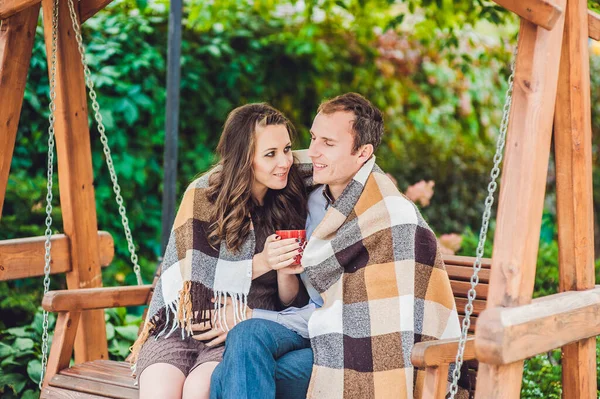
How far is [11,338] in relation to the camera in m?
4.36

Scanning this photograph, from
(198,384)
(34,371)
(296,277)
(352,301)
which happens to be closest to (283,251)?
(296,277)

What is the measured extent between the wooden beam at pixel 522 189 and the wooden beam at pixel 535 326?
2.6 inches

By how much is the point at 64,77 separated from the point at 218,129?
9.03 feet

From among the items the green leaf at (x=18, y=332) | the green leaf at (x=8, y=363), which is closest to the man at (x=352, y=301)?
the green leaf at (x=8, y=363)

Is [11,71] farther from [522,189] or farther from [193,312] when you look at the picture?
[522,189]

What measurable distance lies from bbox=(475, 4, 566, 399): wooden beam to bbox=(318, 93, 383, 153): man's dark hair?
2.74 ft

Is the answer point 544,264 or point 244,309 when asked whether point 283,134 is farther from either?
point 544,264

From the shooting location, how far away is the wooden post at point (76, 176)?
3.82 meters

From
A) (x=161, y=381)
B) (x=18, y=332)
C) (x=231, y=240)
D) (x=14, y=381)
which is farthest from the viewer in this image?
(x=18, y=332)

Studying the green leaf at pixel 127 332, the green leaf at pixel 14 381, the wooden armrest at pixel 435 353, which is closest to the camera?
the wooden armrest at pixel 435 353

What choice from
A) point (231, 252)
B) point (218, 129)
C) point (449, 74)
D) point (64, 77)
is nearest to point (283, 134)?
point (231, 252)

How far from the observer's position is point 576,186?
305 cm

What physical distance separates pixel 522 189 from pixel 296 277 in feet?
3.82

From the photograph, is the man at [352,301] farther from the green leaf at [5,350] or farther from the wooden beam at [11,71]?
the green leaf at [5,350]
